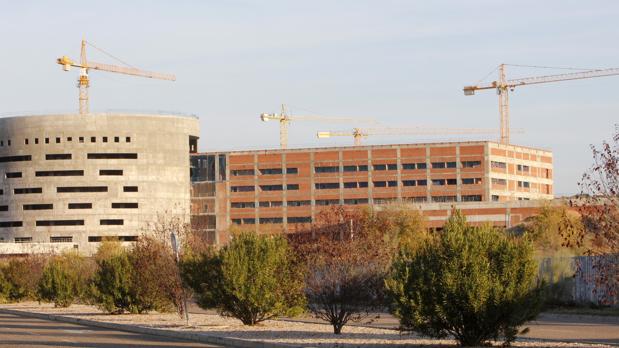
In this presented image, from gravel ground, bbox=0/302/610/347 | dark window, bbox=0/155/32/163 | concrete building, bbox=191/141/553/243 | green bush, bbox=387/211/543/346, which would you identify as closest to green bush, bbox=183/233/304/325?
gravel ground, bbox=0/302/610/347

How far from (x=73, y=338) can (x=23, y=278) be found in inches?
1406

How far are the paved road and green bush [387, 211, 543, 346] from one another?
21.0 ft

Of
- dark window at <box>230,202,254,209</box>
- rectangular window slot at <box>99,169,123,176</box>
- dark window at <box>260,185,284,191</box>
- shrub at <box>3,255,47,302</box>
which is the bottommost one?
shrub at <box>3,255,47,302</box>

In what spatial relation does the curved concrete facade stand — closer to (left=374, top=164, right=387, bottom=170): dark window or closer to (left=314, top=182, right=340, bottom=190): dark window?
(left=314, top=182, right=340, bottom=190): dark window

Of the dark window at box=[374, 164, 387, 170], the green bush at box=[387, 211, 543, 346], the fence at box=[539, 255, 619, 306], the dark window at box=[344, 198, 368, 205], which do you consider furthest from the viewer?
the dark window at box=[344, 198, 368, 205]

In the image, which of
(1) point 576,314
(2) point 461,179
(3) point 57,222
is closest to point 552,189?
(2) point 461,179

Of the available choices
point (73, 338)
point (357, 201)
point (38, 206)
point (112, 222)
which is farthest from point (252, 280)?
point (38, 206)

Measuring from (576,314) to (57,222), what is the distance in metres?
130

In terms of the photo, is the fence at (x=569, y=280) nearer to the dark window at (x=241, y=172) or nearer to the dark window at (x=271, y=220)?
the dark window at (x=271, y=220)

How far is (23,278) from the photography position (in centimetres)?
6244

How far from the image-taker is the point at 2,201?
161250 millimetres

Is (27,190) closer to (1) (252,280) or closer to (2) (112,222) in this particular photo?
(2) (112,222)

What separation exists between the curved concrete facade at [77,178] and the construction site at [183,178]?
16cm

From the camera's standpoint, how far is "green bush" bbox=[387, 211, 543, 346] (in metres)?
21.9
